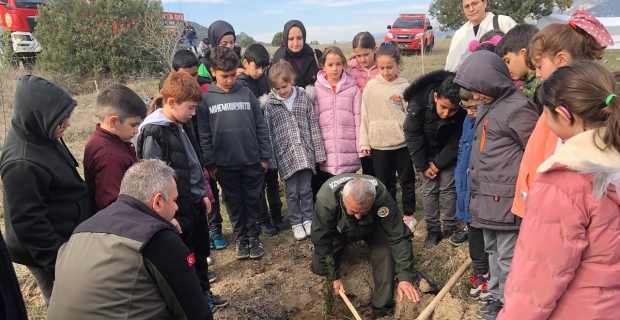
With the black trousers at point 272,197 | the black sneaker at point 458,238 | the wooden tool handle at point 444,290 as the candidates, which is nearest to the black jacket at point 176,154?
the black trousers at point 272,197

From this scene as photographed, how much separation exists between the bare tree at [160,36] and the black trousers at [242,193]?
8.48 metres

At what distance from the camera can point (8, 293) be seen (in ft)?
4.55

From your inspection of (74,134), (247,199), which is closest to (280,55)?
(247,199)

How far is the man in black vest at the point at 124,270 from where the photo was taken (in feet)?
5.71

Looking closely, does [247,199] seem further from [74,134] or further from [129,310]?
[74,134]

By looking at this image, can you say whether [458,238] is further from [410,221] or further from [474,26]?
[474,26]

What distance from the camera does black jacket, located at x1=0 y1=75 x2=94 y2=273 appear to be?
2326mm

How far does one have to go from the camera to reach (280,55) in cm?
489

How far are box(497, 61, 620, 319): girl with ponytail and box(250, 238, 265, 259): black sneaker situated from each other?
2.80 meters

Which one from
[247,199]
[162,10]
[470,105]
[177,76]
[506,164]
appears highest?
[162,10]

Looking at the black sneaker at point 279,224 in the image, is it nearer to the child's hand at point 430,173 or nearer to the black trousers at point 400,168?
the black trousers at point 400,168

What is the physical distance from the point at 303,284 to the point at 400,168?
146 centimetres

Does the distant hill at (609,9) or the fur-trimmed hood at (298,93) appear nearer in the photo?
the fur-trimmed hood at (298,93)

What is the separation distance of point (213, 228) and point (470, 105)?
109 inches
